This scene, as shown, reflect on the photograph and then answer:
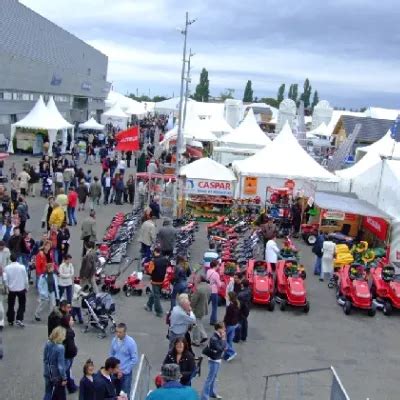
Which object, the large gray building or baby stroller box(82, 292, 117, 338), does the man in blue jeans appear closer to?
baby stroller box(82, 292, 117, 338)

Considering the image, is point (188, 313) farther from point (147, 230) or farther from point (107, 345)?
point (147, 230)

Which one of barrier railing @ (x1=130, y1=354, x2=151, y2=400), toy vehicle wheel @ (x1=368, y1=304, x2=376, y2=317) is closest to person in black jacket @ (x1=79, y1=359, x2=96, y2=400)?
barrier railing @ (x1=130, y1=354, x2=151, y2=400)

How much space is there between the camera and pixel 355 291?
13.2 meters

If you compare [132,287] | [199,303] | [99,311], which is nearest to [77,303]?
[99,311]

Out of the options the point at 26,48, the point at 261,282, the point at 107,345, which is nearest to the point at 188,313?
the point at 107,345

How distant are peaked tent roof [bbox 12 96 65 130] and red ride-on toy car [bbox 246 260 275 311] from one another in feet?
76.7

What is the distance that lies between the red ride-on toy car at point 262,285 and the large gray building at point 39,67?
2786 centimetres

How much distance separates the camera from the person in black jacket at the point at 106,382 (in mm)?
6629

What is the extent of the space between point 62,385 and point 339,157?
2960 centimetres

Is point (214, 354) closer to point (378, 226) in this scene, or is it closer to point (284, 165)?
point (378, 226)

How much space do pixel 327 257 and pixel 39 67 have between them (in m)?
34.7

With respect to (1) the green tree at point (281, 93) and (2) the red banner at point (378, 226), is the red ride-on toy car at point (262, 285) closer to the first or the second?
(2) the red banner at point (378, 226)

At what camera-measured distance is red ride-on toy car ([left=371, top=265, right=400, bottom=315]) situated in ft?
43.6

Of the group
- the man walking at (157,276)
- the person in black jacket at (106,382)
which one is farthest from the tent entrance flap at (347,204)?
the person in black jacket at (106,382)
